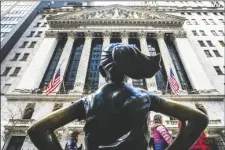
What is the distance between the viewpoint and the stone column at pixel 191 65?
88.8ft

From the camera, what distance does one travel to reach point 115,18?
3747cm

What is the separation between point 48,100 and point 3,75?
9.87 metres

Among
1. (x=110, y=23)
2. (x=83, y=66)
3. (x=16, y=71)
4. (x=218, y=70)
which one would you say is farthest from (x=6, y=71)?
(x=218, y=70)

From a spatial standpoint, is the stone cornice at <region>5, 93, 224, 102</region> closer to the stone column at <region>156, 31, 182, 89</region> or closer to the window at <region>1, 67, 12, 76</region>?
the stone column at <region>156, 31, 182, 89</region>

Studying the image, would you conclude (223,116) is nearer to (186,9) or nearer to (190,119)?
(190,119)

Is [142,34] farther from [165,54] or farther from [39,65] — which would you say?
[39,65]

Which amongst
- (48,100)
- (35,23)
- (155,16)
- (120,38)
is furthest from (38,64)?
(155,16)

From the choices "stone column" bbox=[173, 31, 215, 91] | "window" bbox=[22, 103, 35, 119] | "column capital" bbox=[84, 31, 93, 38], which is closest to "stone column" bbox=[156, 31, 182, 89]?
"stone column" bbox=[173, 31, 215, 91]

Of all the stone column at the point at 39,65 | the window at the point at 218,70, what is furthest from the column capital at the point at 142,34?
the stone column at the point at 39,65

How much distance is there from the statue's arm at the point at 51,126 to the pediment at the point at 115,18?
35.5 meters

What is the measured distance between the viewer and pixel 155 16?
37938mm

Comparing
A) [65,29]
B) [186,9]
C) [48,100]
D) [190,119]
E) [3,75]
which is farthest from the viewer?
[186,9]

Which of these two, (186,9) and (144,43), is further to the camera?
(186,9)

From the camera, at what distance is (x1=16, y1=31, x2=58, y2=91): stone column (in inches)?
1073
